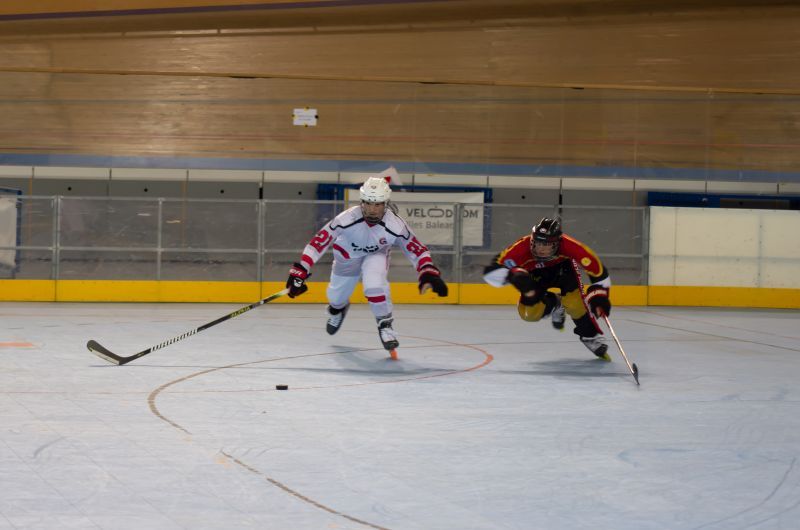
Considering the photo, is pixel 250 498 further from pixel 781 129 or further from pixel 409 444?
pixel 781 129

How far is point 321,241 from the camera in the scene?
8.57 m

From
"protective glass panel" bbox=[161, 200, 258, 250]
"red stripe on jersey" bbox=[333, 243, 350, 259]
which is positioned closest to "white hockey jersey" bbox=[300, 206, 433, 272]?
"red stripe on jersey" bbox=[333, 243, 350, 259]

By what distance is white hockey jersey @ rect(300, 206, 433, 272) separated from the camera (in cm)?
845

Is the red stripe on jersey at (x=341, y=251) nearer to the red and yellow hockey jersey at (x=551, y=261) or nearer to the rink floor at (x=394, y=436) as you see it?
the rink floor at (x=394, y=436)

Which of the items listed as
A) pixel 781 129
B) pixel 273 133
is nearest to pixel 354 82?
pixel 273 133

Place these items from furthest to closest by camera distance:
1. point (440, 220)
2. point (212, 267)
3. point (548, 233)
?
1. point (440, 220)
2. point (212, 267)
3. point (548, 233)

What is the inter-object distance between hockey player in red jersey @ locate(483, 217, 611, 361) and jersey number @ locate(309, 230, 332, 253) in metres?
1.51

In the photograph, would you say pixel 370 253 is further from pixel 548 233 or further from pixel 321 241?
pixel 548 233

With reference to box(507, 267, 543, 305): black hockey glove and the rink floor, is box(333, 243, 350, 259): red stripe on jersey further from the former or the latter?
box(507, 267, 543, 305): black hockey glove

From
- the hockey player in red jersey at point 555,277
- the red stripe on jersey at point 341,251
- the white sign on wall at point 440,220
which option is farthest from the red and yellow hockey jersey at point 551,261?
the white sign on wall at point 440,220

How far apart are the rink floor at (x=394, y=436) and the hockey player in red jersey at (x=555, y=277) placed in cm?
39

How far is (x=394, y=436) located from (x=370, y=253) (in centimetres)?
396

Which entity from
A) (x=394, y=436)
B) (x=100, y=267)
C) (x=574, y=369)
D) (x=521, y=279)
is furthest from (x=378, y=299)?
(x=100, y=267)

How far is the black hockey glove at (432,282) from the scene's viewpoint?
25.7ft
